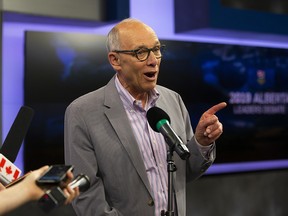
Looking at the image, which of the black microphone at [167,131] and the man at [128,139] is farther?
the man at [128,139]

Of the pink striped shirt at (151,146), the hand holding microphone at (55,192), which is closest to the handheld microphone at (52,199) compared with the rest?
the hand holding microphone at (55,192)

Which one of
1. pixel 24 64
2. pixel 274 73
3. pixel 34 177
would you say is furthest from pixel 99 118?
pixel 274 73

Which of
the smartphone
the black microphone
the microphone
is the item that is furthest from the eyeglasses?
the smartphone

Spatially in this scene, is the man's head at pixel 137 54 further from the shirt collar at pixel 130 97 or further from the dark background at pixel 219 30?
the dark background at pixel 219 30

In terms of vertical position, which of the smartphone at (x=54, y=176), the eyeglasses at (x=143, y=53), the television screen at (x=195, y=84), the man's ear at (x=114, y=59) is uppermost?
the eyeglasses at (x=143, y=53)

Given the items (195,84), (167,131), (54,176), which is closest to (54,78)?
(195,84)

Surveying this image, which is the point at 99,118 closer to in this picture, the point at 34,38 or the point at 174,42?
the point at 34,38

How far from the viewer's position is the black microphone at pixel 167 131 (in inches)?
83.8

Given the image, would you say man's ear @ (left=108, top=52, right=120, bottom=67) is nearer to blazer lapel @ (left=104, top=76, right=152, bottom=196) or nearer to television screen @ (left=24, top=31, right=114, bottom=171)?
blazer lapel @ (left=104, top=76, right=152, bottom=196)

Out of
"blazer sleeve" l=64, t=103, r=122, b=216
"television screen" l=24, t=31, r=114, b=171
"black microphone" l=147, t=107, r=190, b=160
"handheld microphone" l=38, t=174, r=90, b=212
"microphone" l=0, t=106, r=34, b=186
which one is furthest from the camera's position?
"television screen" l=24, t=31, r=114, b=171

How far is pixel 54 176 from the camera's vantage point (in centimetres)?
163

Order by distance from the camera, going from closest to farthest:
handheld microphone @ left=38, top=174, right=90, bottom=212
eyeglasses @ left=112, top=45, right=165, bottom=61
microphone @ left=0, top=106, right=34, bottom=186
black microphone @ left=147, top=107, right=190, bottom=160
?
handheld microphone @ left=38, top=174, right=90, bottom=212
black microphone @ left=147, top=107, right=190, bottom=160
microphone @ left=0, top=106, right=34, bottom=186
eyeglasses @ left=112, top=45, right=165, bottom=61

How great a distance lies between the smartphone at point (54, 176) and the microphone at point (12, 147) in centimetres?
70

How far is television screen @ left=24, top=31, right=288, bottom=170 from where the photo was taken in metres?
4.73
